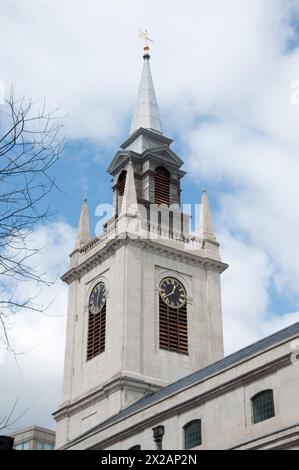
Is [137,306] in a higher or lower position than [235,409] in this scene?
higher

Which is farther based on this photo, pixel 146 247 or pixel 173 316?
pixel 146 247

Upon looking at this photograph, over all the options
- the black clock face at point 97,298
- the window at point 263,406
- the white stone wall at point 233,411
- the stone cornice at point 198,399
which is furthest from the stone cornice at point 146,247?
the window at point 263,406

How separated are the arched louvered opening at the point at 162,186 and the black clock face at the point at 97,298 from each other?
9390 mm

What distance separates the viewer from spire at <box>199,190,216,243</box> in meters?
66.4

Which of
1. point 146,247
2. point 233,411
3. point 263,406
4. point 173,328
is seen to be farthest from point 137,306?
point 263,406

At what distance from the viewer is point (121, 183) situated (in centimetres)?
7056

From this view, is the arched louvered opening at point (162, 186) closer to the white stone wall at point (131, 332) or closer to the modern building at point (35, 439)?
the white stone wall at point (131, 332)

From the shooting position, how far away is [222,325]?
6362cm

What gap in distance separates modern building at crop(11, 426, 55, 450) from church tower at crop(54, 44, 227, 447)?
3329 cm

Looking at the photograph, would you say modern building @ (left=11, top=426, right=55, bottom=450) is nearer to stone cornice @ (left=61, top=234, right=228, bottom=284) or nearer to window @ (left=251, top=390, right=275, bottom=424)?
stone cornice @ (left=61, top=234, right=228, bottom=284)

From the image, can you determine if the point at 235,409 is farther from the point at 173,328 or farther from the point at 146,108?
the point at 146,108

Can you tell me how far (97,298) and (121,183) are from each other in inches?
472

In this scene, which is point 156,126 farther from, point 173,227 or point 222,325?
point 222,325
